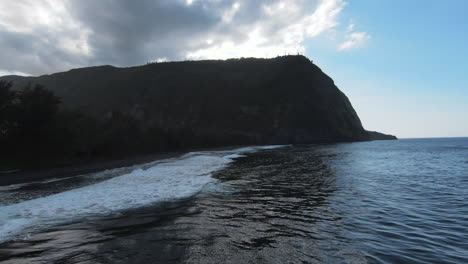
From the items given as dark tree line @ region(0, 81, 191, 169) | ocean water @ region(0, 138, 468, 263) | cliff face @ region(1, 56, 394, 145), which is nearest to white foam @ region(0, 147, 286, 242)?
ocean water @ region(0, 138, 468, 263)

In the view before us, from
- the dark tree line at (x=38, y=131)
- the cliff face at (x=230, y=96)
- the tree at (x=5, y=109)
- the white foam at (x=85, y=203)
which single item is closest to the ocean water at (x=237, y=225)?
the white foam at (x=85, y=203)

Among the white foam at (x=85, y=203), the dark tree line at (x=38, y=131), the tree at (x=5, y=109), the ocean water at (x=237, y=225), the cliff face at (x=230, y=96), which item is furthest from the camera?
the cliff face at (x=230, y=96)

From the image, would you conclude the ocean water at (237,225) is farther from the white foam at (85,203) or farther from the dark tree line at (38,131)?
the dark tree line at (38,131)

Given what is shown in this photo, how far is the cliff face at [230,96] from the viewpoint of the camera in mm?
109438

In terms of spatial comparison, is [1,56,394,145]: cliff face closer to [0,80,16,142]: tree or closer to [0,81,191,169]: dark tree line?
[0,81,191,169]: dark tree line

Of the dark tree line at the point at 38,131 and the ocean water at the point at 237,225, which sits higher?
the dark tree line at the point at 38,131

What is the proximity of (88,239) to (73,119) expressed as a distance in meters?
28.6

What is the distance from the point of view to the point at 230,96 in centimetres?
12556

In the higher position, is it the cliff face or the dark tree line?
the cliff face


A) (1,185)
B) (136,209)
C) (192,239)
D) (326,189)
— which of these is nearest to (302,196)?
(326,189)

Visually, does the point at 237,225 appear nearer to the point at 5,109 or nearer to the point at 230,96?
the point at 5,109

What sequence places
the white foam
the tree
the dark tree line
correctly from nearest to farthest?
the white foam, the tree, the dark tree line

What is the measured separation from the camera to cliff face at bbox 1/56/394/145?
10944 centimetres

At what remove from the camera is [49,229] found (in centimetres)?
Answer: 718
